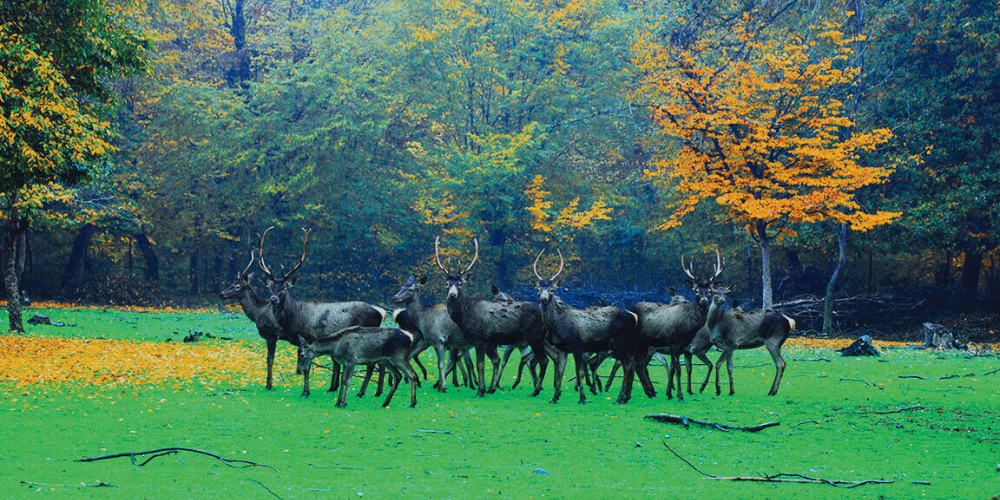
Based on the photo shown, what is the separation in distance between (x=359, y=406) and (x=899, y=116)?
22.0m

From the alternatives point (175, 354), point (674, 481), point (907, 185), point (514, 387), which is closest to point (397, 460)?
point (674, 481)

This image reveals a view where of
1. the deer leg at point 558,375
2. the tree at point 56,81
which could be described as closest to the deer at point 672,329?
the deer leg at point 558,375

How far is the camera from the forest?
24.6 m

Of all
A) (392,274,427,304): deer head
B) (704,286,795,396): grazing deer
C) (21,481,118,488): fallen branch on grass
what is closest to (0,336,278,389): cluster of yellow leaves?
(392,274,427,304): deer head

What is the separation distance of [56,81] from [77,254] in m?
20.4

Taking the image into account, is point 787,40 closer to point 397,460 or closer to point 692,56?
point 692,56

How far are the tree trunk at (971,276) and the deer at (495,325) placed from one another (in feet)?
66.3

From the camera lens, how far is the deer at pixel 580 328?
39.5ft

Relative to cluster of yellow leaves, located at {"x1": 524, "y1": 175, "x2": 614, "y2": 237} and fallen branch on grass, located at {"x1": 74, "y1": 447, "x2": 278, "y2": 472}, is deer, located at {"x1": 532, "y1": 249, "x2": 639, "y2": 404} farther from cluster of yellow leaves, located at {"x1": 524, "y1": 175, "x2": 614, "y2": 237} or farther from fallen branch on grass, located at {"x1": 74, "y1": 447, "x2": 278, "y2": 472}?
cluster of yellow leaves, located at {"x1": 524, "y1": 175, "x2": 614, "y2": 237}

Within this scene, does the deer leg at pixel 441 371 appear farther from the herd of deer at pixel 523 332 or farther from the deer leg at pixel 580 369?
the deer leg at pixel 580 369

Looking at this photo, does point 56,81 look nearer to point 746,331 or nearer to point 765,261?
point 746,331

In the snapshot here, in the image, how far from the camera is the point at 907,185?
26.2 metres

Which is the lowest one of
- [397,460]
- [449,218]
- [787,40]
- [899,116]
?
[397,460]

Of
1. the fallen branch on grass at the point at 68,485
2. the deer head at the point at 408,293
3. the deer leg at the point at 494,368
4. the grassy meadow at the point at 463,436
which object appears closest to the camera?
the fallen branch on grass at the point at 68,485
